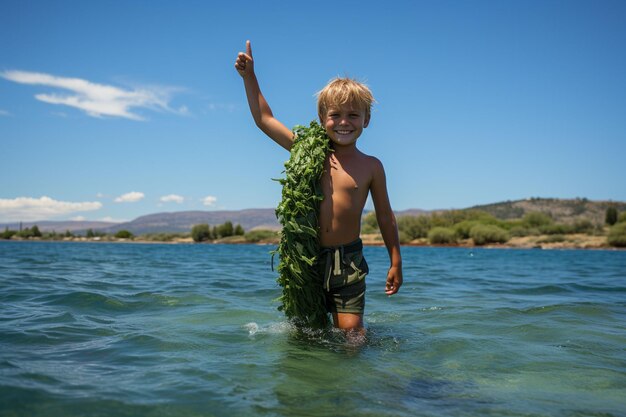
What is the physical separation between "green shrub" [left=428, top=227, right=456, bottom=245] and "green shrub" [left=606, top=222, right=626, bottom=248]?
57.9 ft

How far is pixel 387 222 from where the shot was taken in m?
4.80

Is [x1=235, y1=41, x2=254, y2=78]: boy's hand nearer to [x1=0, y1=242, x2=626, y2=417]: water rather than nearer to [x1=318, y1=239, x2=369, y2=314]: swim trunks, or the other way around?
[x1=318, y1=239, x2=369, y2=314]: swim trunks

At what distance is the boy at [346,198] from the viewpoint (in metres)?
4.52

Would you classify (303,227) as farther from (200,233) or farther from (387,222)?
(200,233)

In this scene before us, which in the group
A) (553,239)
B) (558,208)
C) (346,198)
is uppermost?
(558,208)

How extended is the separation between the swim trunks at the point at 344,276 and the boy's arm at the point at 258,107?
1.09 m

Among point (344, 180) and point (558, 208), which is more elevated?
point (558, 208)

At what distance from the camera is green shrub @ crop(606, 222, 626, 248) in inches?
2175

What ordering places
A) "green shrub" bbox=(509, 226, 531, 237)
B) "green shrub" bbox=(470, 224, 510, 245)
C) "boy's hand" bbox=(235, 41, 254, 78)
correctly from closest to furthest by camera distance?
1. "boy's hand" bbox=(235, 41, 254, 78)
2. "green shrub" bbox=(470, 224, 510, 245)
3. "green shrub" bbox=(509, 226, 531, 237)

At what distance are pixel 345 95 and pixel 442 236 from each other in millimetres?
65722

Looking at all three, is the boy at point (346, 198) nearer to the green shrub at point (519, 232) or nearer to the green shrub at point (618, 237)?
the green shrub at point (618, 237)

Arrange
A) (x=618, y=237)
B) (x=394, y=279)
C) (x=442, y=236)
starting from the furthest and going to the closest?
1. (x=442, y=236)
2. (x=618, y=237)
3. (x=394, y=279)

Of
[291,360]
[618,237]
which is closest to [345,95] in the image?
[291,360]

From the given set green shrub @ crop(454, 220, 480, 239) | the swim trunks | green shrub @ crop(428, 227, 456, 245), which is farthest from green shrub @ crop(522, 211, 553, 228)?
the swim trunks
